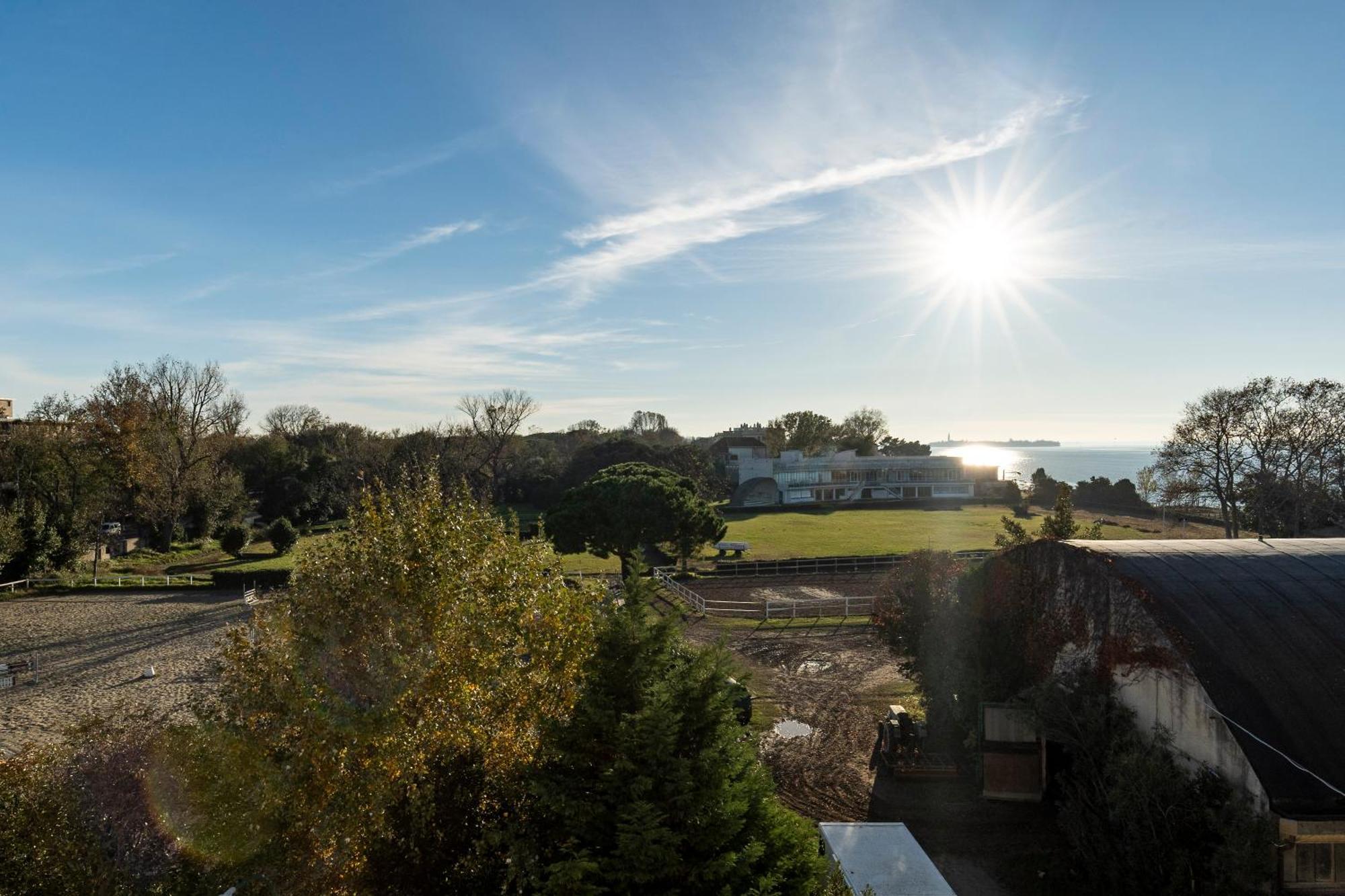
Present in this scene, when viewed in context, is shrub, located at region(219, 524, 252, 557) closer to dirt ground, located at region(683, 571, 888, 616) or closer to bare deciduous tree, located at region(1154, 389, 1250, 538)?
dirt ground, located at region(683, 571, 888, 616)

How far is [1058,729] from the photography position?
12523 mm

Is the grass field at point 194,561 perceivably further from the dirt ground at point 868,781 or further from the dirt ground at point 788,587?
the dirt ground at point 868,781

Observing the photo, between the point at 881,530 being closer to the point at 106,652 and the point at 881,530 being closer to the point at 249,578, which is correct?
the point at 249,578

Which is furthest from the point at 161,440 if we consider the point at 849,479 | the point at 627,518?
the point at 849,479

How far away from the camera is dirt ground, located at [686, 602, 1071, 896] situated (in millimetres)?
12383

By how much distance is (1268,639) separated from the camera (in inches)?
463

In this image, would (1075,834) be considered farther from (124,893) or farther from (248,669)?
(124,893)

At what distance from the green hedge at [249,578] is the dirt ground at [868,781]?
87.7ft

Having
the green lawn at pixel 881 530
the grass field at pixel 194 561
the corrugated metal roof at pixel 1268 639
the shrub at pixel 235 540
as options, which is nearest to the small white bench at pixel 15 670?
the grass field at pixel 194 561

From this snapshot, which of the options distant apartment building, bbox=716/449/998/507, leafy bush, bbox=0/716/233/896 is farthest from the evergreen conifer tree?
distant apartment building, bbox=716/449/998/507

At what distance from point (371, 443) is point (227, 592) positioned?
1385 inches

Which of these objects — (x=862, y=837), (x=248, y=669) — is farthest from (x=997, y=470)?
(x=248, y=669)

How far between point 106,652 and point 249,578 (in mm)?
12546

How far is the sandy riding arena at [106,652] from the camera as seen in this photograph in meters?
20.0
